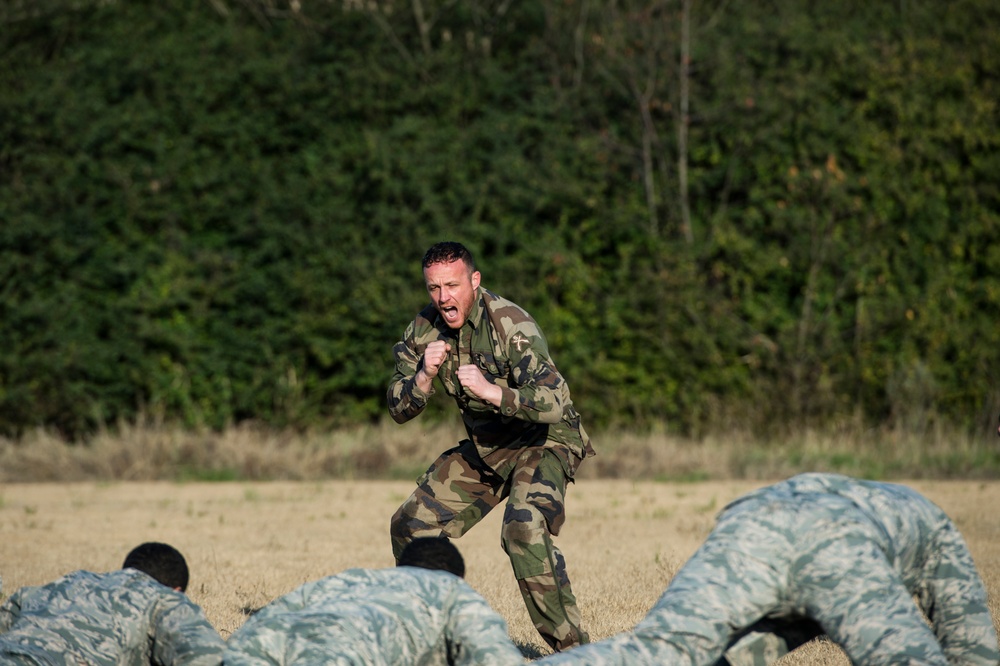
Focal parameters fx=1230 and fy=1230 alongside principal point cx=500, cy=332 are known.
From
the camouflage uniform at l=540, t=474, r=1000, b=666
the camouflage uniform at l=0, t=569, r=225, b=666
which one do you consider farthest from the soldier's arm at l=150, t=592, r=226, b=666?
the camouflage uniform at l=540, t=474, r=1000, b=666

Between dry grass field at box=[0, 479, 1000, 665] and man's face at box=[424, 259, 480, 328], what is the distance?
6.15 feet

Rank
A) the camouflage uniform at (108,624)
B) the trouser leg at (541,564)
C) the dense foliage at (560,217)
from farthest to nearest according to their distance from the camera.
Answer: the dense foliage at (560,217) < the trouser leg at (541,564) < the camouflage uniform at (108,624)

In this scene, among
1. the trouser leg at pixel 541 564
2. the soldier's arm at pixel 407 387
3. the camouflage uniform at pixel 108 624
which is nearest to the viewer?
the camouflage uniform at pixel 108 624

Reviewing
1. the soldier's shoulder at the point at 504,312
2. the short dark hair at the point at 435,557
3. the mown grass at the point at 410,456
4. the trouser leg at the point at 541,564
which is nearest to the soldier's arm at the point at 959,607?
the short dark hair at the point at 435,557

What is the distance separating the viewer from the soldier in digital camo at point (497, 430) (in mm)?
6105

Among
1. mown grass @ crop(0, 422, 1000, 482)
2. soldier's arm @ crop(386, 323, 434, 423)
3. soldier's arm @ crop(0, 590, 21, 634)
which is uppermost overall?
soldier's arm @ crop(386, 323, 434, 423)

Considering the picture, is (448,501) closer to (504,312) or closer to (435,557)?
(504,312)

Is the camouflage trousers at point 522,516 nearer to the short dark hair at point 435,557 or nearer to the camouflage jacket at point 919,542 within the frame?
the short dark hair at point 435,557

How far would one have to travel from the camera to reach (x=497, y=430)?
6.71 m

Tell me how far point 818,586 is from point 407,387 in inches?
110

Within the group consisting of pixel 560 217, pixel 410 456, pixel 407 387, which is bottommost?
pixel 410 456

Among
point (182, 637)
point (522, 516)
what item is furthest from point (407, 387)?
point (182, 637)

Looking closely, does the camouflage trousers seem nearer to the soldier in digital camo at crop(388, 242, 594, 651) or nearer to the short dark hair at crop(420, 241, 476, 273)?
the soldier in digital camo at crop(388, 242, 594, 651)

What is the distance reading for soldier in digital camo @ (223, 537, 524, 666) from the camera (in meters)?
4.25
